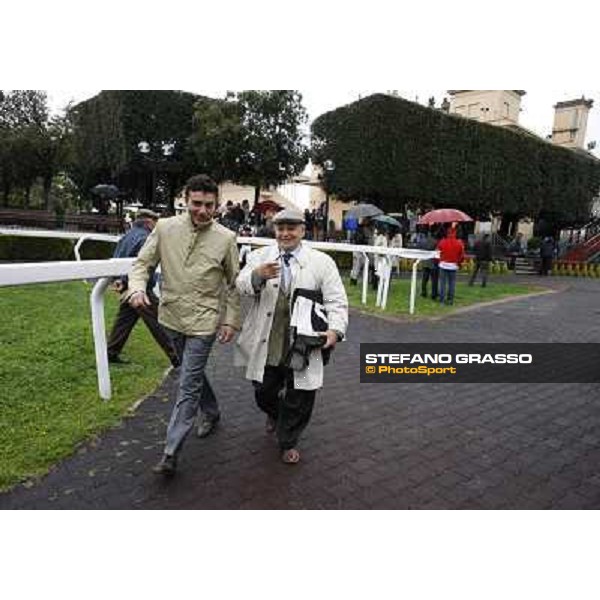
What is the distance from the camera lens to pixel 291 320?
3.04 meters

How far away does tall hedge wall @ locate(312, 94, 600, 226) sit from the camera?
69.1ft

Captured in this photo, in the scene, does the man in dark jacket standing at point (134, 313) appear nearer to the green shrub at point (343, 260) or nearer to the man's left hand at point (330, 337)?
the man's left hand at point (330, 337)

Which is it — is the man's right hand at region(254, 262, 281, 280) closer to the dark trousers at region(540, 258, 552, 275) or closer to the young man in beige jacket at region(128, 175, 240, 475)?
the young man in beige jacket at region(128, 175, 240, 475)

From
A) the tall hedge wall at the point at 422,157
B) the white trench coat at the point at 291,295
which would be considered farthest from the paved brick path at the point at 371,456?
the tall hedge wall at the point at 422,157

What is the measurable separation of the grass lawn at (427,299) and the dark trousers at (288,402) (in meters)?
5.59

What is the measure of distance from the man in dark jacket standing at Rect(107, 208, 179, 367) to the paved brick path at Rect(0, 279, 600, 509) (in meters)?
0.63

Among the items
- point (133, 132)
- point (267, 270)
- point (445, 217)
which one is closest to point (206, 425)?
point (267, 270)

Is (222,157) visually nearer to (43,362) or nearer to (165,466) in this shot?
(43,362)

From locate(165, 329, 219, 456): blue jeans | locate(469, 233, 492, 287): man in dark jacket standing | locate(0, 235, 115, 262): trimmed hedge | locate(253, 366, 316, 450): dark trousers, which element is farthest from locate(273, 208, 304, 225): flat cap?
locate(469, 233, 492, 287): man in dark jacket standing

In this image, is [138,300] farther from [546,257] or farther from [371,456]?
[546,257]

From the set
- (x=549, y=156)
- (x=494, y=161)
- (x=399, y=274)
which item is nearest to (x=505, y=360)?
(x=399, y=274)

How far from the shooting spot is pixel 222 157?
20344mm

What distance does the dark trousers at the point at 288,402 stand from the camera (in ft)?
10.4

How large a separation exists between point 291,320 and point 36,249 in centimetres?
1287
